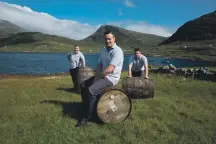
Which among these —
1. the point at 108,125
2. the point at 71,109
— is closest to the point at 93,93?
the point at 108,125

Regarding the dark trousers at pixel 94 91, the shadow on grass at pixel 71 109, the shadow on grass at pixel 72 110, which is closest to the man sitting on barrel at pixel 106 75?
the dark trousers at pixel 94 91

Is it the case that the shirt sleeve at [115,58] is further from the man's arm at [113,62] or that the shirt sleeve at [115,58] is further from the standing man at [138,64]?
the standing man at [138,64]

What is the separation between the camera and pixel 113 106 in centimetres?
891

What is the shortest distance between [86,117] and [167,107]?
472 centimetres

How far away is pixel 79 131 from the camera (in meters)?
8.10

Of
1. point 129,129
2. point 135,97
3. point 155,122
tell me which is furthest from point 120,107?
point 135,97

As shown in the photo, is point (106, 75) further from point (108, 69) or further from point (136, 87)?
point (136, 87)

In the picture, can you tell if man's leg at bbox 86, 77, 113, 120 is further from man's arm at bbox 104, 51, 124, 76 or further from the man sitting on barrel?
man's arm at bbox 104, 51, 124, 76

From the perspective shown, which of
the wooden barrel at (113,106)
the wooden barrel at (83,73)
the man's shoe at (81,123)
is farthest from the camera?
the wooden barrel at (83,73)

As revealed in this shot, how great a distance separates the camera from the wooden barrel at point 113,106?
8.79 m

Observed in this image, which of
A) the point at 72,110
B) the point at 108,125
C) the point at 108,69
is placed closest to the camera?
the point at 108,69

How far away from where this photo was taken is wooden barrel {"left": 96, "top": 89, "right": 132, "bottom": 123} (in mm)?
8789

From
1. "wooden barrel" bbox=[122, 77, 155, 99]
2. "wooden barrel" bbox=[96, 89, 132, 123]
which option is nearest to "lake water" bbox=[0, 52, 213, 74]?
"wooden barrel" bbox=[122, 77, 155, 99]

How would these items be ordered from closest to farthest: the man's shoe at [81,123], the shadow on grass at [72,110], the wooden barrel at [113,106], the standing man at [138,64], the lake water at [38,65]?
1. the man's shoe at [81,123]
2. the wooden barrel at [113,106]
3. the shadow on grass at [72,110]
4. the standing man at [138,64]
5. the lake water at [38,65]
